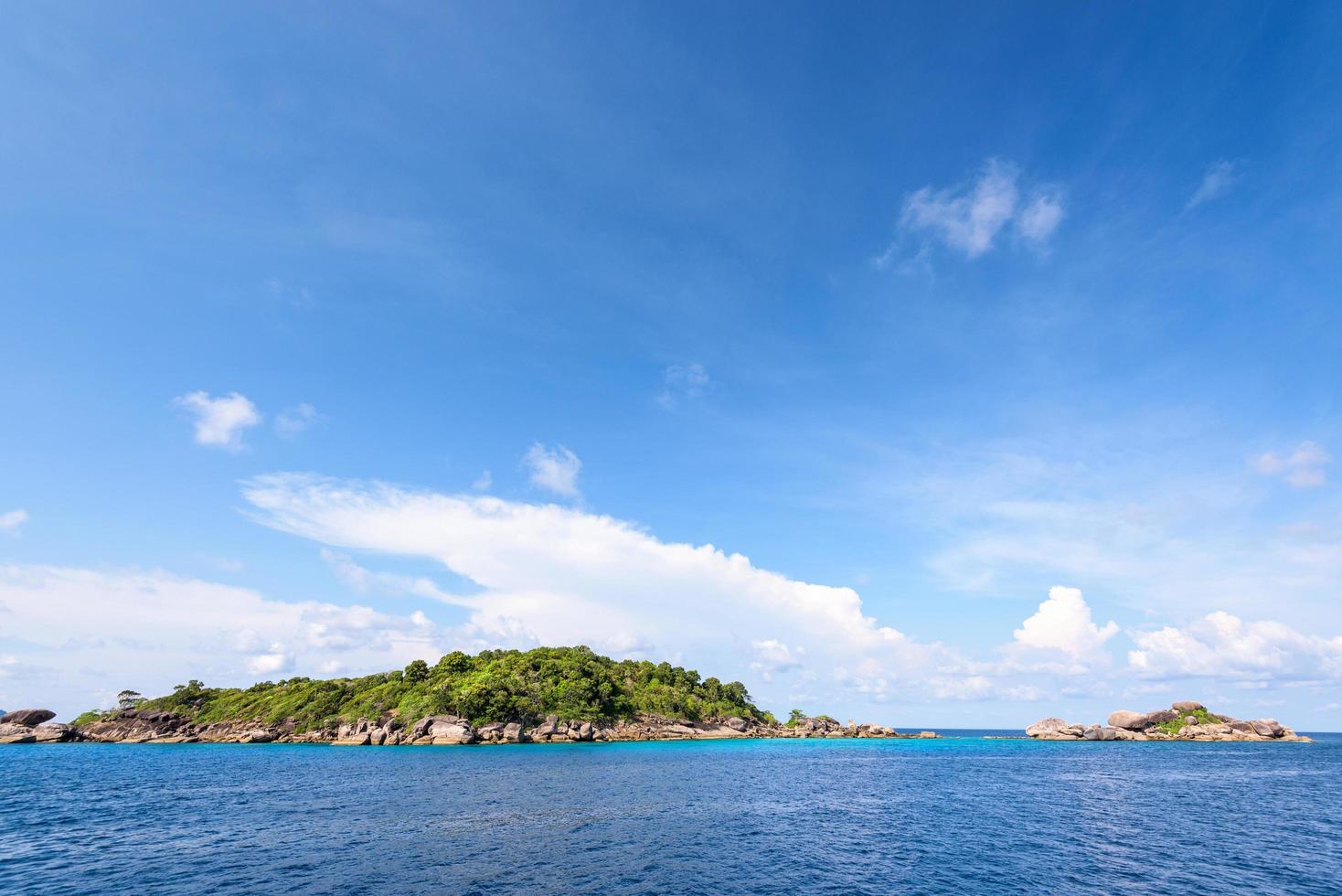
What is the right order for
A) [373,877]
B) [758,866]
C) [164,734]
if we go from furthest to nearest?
1. [164,734]
2. [758,866]
3. [373,877]

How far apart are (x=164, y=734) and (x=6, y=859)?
206 metres

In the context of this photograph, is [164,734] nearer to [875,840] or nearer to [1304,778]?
[875,840]

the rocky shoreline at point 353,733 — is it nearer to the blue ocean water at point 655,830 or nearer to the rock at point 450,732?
the rock at point 450,732

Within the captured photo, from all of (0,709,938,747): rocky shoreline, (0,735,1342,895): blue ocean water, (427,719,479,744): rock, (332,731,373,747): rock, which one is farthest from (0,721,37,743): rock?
(427,719,479,744): rock

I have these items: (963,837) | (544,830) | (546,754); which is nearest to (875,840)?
(963,837)

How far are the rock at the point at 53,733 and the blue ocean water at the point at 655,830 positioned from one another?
12719cm

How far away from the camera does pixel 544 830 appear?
52.9 m

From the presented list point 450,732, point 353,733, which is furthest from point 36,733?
point 450,732

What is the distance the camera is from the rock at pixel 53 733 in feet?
636

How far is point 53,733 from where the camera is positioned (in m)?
195

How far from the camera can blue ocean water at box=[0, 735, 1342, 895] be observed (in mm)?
39219

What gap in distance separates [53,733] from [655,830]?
256 meters

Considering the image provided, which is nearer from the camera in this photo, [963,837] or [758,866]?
[758,866]

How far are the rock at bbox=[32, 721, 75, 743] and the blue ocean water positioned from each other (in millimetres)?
127186
